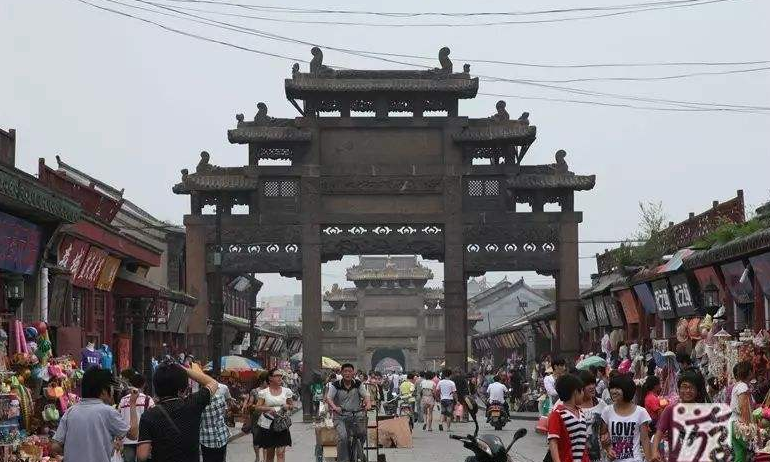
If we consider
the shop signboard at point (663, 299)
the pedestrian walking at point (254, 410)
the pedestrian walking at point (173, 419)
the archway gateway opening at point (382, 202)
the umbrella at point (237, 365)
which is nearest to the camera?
the pedestrian walking at point (173, 419)

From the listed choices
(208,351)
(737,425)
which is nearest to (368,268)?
(208,351)

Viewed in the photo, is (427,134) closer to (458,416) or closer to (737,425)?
(458,416)

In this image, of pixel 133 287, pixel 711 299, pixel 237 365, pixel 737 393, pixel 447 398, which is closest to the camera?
pixel 737 393

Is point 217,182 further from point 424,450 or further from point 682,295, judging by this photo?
point 682,295

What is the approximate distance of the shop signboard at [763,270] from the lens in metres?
20.2

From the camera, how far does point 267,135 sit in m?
43.8

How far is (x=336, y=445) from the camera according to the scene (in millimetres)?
20672

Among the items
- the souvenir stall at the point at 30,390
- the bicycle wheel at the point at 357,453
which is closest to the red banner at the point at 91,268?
the souvenir stall at the point at 30,390

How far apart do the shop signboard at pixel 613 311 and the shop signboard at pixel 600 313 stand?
18.1 inches

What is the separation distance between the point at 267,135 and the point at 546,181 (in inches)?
343

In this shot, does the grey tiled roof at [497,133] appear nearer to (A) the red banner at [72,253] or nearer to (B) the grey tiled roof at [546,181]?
(B) the grey tiled roof at [546,181]

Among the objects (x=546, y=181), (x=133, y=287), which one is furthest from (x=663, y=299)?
(x=546, y=181)

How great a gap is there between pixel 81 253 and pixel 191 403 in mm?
14772

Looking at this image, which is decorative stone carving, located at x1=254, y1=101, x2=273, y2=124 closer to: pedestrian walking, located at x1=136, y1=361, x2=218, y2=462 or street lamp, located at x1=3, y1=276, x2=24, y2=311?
street lamp, located at x1=3, y1=276, x2=24, y2=311
